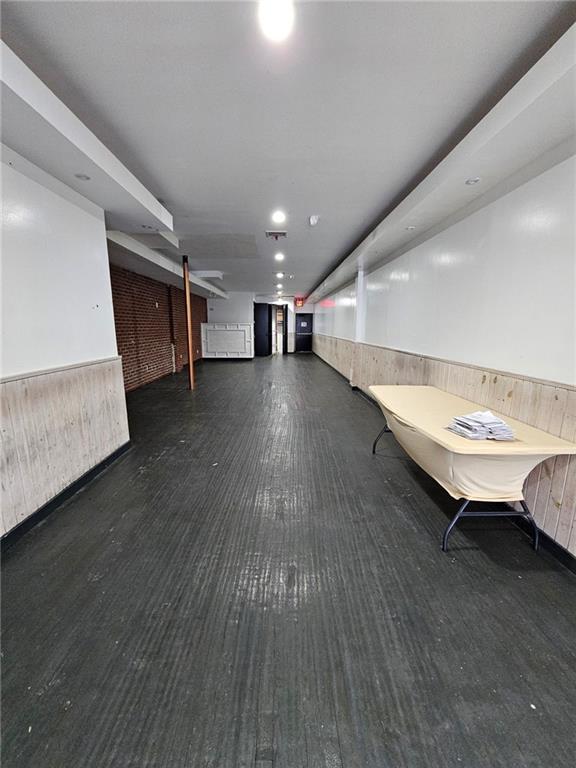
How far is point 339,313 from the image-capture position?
9.38 meters

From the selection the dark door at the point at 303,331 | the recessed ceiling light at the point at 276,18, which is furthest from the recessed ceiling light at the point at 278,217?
the dark door at the point at 303,331

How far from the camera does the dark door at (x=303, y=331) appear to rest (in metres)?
15.4

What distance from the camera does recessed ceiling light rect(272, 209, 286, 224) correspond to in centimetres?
379

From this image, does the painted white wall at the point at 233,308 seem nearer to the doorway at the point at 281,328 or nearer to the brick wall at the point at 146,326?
the brick wall at the point at 146,326

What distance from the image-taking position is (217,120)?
210 centimetres

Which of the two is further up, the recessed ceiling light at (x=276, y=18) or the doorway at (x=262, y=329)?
the recessed ceiling light at (x=276, y=18)

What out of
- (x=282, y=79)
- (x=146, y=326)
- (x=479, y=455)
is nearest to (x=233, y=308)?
(x=146, y=326)

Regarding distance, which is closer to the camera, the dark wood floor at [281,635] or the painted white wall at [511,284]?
the dark wood floor at [281,635]

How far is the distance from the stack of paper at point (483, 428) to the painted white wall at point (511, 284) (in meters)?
0.49

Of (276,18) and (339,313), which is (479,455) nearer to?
(276,18)

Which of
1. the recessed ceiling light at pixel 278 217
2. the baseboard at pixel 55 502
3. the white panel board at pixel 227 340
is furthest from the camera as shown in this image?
the white panel board at pixel 227 340

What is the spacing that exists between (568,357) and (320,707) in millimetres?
2185

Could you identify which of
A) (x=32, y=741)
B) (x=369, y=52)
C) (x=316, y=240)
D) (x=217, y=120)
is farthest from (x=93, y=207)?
(x=32, y=741)

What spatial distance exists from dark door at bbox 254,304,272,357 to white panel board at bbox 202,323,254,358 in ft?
5.17
